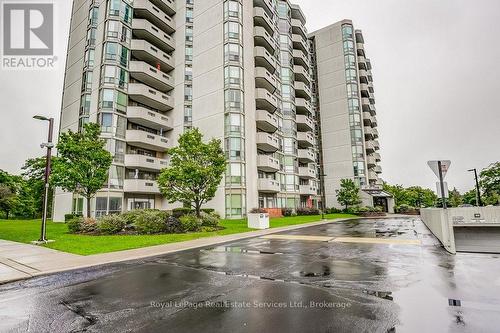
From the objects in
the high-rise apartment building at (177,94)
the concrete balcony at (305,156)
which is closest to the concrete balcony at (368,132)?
the concrete balcony at (305,156)

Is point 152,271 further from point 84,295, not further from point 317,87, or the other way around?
point 317,87

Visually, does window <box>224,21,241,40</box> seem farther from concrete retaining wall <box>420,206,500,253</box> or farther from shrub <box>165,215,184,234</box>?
concrete retaining wall <box>420,206,500,253</box>

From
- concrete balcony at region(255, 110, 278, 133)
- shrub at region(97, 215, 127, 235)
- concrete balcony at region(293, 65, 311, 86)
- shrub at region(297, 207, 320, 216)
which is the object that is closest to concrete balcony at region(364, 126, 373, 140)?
Answer: concrete balcony at region(293, 65, 311, 86)

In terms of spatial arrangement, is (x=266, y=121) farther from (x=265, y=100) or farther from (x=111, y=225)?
(x=111, y=225)

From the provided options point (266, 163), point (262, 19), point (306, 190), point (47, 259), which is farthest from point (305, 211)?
point (47, 259)

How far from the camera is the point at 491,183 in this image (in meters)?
44.6

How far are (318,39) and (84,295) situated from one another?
6779cm

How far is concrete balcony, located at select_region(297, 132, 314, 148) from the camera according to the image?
156 ft

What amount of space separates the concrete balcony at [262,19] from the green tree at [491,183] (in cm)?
4535

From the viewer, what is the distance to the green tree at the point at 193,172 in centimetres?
2114

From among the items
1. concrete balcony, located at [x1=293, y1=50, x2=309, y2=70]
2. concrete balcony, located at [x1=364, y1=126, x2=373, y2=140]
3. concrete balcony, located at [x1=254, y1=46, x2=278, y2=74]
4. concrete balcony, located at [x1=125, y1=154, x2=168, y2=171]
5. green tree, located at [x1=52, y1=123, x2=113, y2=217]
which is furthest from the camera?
concrete balcony, located at [x1=364, y1=126, x2=373, y2=140]

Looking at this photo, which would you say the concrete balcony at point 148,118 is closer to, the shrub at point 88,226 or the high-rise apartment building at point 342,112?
the shrub at point 88,226

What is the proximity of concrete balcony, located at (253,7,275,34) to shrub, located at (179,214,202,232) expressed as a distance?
34.7m

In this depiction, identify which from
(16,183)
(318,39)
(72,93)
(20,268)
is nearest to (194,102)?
(72,93)
